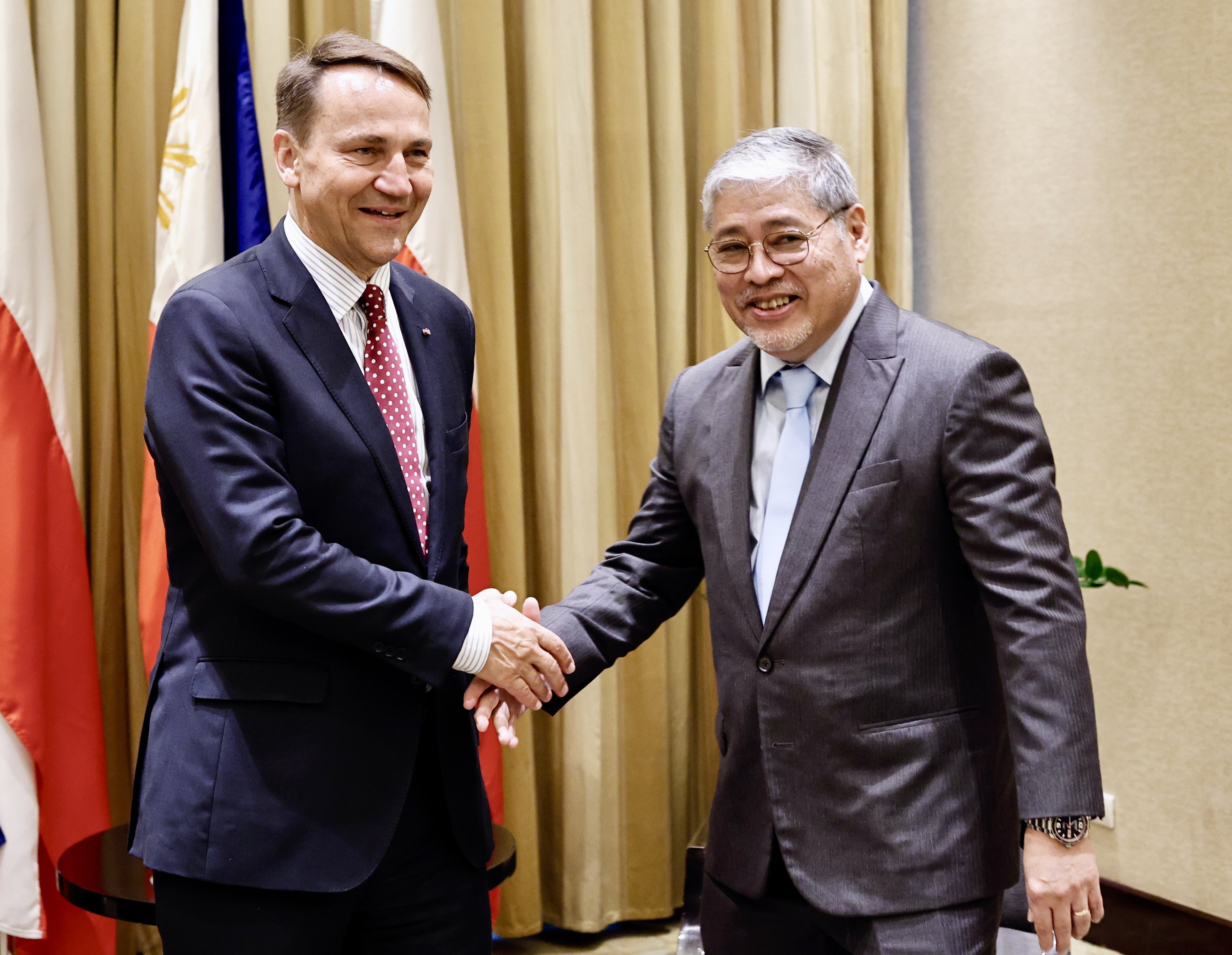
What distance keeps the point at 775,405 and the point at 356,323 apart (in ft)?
2.26

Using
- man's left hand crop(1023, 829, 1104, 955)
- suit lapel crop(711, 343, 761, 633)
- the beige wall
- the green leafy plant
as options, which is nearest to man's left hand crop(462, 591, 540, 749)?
suit lapel crop(711, 343, 761, 633)

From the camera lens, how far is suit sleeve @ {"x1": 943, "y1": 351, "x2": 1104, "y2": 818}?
1.66 meters

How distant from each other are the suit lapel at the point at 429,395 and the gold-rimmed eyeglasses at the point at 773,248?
0.48 meters

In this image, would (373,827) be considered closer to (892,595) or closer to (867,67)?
(892,595)

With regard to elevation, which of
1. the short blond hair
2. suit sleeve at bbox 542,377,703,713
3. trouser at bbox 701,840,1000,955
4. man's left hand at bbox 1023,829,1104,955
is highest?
the short blond hair

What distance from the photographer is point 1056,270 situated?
12.1 ft

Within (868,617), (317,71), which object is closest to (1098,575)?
(868,617)

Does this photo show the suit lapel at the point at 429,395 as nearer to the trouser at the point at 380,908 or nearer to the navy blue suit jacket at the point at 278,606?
the navy blue suit jacket at the point at 278,606

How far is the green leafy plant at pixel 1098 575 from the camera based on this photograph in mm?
3289

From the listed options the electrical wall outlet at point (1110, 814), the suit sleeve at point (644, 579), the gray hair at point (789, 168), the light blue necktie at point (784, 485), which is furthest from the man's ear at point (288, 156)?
the electrical wall outlet at point (1110, 814)

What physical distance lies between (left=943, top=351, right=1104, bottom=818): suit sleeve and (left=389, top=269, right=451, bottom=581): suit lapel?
2.48 feet

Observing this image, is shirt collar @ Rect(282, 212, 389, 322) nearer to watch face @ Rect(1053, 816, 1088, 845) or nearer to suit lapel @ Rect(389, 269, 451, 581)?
suit lapel @ Rect(389, 269, 451, 581)

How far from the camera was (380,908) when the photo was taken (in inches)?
71.6

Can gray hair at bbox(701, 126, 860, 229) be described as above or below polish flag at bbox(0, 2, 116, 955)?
above
